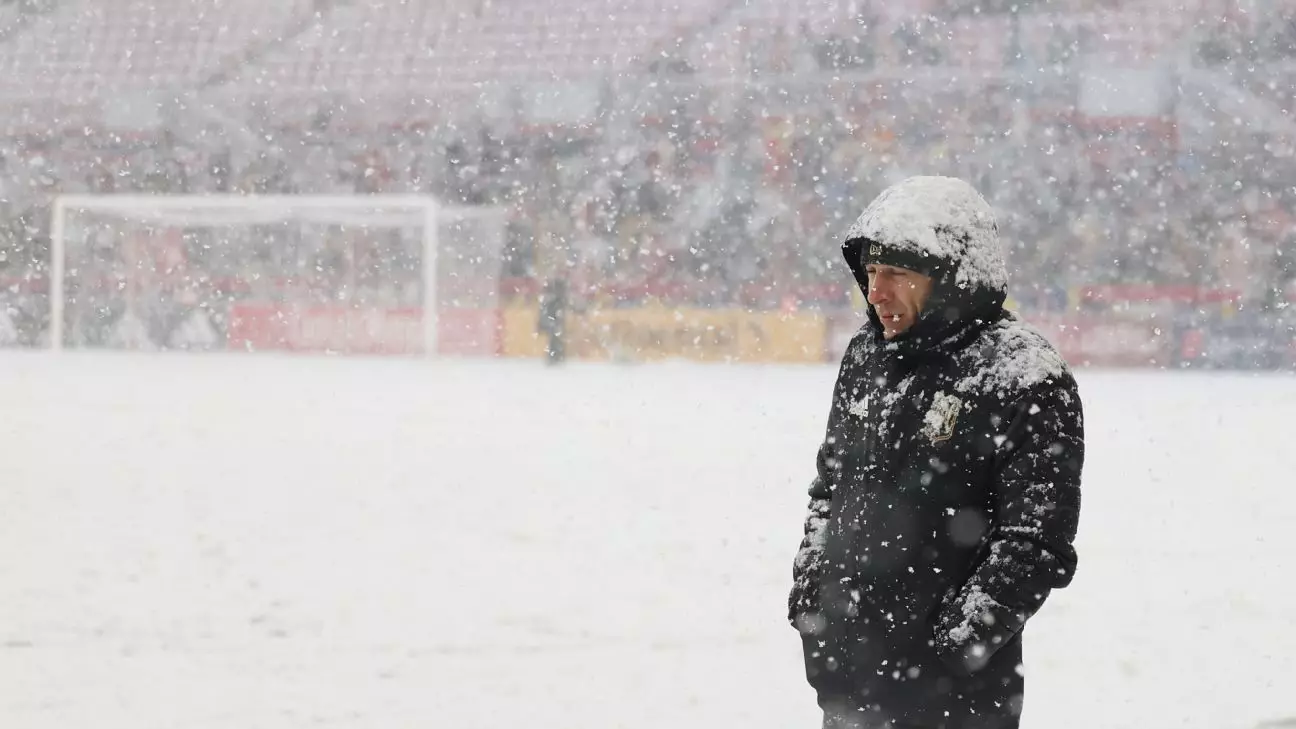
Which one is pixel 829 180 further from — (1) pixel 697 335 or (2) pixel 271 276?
(2) pixel 271 276

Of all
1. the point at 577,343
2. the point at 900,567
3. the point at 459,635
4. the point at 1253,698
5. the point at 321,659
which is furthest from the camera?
the point at 577,343

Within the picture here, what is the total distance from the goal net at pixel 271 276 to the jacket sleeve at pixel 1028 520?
17.9 meters

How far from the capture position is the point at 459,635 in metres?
4.48

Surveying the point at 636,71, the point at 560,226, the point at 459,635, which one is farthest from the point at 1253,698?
the point at 636,71

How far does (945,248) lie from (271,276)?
64.7ft

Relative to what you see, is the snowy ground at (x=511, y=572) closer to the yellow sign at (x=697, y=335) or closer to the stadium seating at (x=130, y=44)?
the yellow sign at (x=697, y=335)

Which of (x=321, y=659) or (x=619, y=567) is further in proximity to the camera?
(x=619, y=567)

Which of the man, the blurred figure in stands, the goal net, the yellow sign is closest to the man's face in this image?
the man

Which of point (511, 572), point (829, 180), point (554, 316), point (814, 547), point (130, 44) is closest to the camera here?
point (814, 547)

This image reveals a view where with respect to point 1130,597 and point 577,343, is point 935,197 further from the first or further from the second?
point 577,343

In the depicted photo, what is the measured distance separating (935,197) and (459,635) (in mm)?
2958

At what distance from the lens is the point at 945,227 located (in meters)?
1.87

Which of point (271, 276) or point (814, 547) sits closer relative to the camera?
point (814, 547)

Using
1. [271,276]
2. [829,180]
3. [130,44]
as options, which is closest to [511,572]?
[271,276]
